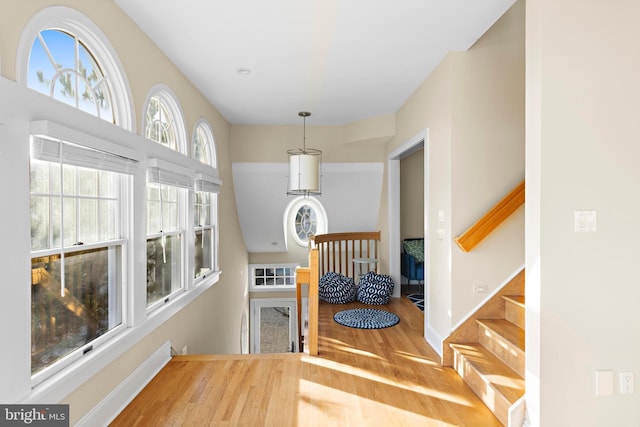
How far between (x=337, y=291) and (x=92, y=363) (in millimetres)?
3573

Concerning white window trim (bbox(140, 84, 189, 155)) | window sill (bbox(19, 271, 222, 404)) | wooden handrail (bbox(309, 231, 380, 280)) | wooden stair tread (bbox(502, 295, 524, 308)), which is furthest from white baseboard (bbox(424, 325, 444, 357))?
white window trim (bbox(140, 84, 189, 155))

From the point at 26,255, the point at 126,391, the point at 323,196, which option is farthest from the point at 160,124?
the point at 323,196

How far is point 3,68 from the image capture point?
1.56m

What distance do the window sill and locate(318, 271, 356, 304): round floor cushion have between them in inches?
96.6

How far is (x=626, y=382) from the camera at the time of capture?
210 cm

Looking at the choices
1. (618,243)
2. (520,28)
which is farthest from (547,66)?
(520,28)

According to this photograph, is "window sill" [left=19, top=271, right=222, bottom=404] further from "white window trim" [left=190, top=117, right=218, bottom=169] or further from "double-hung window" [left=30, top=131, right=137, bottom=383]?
"white window trim" [left=190, top=117, right=218, bottom=169]

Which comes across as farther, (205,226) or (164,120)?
(205,226)

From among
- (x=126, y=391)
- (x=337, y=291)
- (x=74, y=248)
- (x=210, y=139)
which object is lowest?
(x=126, y=391)

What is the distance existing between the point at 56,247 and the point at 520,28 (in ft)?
12.7

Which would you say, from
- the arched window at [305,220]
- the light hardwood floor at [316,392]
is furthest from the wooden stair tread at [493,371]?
the arched window at [305,220]

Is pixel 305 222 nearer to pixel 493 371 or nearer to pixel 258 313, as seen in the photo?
pixel 258 313

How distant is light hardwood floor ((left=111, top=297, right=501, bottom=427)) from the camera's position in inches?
95.7

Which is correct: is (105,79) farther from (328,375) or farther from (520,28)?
(520,28)
